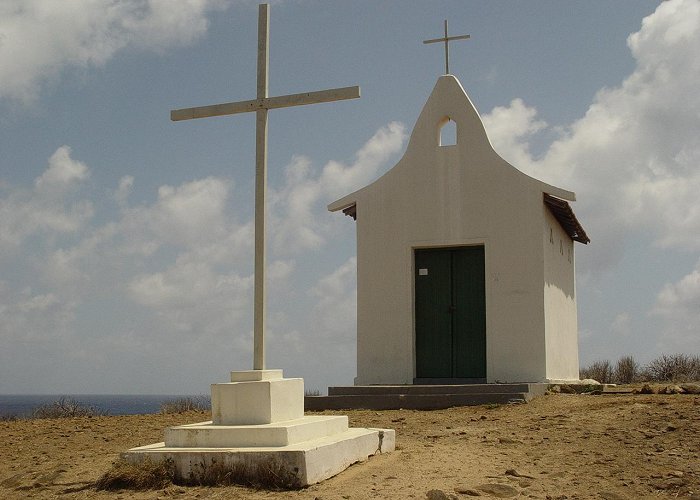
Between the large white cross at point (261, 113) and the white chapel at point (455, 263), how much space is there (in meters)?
6.44

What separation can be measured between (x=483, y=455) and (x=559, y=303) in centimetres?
810

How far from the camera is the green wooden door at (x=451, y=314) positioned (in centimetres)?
1487

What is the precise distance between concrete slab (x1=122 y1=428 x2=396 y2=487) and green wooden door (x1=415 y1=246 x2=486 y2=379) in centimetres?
702

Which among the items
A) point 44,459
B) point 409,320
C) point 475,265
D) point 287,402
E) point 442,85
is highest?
point 442,85

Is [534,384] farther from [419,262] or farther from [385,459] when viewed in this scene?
[385,459]

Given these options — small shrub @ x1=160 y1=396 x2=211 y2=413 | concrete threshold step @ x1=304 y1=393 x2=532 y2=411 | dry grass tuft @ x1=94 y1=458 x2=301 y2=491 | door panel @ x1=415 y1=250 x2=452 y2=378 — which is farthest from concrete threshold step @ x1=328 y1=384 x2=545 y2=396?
dry grass tuft @ x1=94 y1=458 x2=301 y2=491

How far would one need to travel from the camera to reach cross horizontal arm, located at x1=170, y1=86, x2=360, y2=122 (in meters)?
8.95

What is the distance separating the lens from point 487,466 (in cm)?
796

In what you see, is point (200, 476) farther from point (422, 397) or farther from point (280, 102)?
point (422, 397)

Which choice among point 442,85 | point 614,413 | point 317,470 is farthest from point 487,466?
point 442,85

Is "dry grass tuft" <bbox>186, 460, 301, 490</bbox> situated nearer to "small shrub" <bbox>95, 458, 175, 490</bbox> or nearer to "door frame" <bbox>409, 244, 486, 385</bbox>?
"small shrub" <bbox>95, 458, 175, 490</bbox>

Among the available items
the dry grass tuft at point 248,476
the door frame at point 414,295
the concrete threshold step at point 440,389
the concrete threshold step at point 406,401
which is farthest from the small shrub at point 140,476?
the door frame at point 414,295

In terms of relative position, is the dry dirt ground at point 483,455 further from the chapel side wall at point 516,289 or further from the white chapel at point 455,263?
the white chapel at point 455,263

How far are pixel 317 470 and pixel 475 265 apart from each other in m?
8.23
